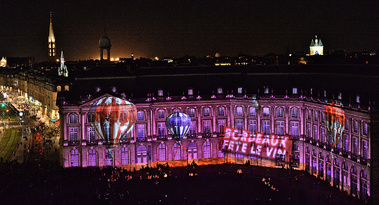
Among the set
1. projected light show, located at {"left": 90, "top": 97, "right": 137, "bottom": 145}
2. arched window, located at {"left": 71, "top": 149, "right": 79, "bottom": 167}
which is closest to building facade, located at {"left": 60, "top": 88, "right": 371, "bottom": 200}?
arched window, located at {"left": 71, "top": 149, "right": 79, "bottom": 167}

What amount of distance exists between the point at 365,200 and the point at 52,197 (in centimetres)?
4519

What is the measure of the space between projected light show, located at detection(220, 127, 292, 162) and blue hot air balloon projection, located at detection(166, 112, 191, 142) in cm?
1153

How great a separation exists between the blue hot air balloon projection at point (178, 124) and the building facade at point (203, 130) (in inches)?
296

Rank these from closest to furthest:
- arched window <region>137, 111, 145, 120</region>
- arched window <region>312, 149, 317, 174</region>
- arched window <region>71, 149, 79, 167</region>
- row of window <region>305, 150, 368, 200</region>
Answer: row of window <region>305, 150, 368, 200</region> → arched window <region>312, 149, 317, 174</region> → arched window <region>71, 149, 79, 167</region> → arched window <region>137, 111, 145, 120</region>

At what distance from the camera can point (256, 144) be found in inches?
4678

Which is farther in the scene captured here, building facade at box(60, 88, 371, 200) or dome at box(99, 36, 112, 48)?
dome at box(99, 36, 112, 48)

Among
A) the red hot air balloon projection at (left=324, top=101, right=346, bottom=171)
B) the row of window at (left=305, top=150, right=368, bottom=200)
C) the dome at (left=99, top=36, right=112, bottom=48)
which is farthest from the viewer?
the dome at (left=99, top=36, right=112, bottom=48)

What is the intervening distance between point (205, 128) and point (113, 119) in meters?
24.1

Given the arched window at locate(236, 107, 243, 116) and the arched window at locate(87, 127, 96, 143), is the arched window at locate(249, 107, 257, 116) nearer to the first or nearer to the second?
the arched window at locate(236, 107, 243, 116)

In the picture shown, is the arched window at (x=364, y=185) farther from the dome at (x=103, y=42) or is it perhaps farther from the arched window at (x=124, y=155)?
the dome at (x=103, y=42)

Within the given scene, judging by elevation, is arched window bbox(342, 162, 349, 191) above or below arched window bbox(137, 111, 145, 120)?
below

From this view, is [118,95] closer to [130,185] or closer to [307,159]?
[130,185]

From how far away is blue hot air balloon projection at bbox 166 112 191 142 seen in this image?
111125 mm

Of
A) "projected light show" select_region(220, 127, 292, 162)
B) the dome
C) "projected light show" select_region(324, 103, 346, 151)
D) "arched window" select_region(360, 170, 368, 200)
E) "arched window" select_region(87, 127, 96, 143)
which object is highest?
the dome
